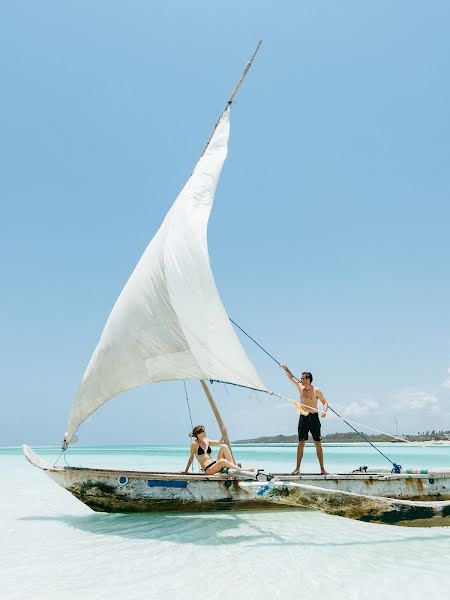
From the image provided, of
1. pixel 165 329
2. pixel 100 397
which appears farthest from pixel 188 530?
pixel 165 329

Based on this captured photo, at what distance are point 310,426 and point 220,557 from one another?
3.76 m

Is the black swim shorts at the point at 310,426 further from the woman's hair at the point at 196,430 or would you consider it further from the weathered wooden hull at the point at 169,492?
the woman's hair at the point at 196,430

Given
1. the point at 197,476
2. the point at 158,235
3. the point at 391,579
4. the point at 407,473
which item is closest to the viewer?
the point at 391,579

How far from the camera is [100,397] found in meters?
9.76

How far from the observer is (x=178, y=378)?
9.26m

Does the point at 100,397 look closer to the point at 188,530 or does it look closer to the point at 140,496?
the point at 140,496

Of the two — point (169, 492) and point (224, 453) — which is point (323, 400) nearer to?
point (224, 453)

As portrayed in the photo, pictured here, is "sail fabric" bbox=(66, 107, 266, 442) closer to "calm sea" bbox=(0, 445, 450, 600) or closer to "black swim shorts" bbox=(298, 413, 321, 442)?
"black swim shorts" bbox=(298, 413, 321, 442)

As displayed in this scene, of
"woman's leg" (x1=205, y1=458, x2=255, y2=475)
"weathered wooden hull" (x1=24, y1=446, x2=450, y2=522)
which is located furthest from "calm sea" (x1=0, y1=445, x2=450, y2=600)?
"woman's leg" (x1=205, y1=458, x2=255, y2=475)

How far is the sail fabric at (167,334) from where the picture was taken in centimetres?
928

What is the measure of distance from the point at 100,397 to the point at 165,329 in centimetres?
200

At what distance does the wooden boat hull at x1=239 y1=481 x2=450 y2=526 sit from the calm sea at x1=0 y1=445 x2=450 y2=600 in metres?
0.35

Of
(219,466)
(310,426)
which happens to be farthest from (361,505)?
(219,466)

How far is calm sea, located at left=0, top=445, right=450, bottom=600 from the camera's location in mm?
6047
